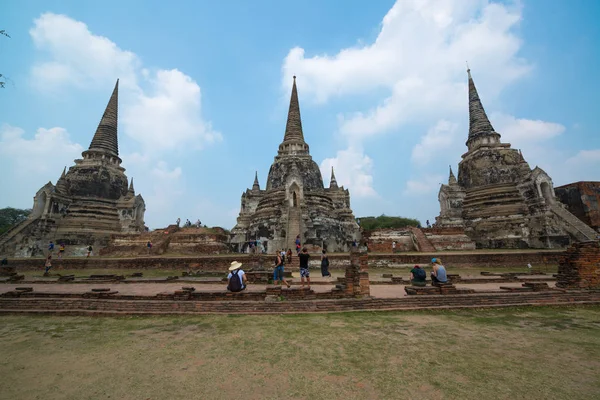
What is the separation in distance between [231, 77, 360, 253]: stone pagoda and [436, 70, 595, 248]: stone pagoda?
9853 mm

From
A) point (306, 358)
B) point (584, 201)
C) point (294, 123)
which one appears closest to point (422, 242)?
point (584, 201)

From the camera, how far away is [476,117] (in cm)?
3069

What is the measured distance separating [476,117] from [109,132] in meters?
39.4

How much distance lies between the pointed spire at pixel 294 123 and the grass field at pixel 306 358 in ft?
81.9

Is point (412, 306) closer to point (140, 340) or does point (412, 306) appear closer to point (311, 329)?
point (311, 329)

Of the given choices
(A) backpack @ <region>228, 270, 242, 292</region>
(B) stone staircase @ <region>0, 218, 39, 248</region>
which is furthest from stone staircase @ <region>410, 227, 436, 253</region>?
(B) stone staircase @ <region>0, 218, 39, 248</region>

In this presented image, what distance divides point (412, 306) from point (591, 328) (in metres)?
3.18

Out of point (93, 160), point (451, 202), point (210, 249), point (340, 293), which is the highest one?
point (93, 160)

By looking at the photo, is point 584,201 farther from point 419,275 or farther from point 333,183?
point 419,275

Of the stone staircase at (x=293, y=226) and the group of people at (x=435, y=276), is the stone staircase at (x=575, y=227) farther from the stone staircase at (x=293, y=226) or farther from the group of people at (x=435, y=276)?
the stone staircase at (x=293, y=226)

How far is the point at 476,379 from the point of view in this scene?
339cm

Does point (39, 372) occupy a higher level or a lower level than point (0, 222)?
lower

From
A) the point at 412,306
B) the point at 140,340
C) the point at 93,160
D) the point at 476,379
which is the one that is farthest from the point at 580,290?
the point at 93,160

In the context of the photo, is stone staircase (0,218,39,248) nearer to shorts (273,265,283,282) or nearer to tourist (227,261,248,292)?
shorts (273,265,283,282)
